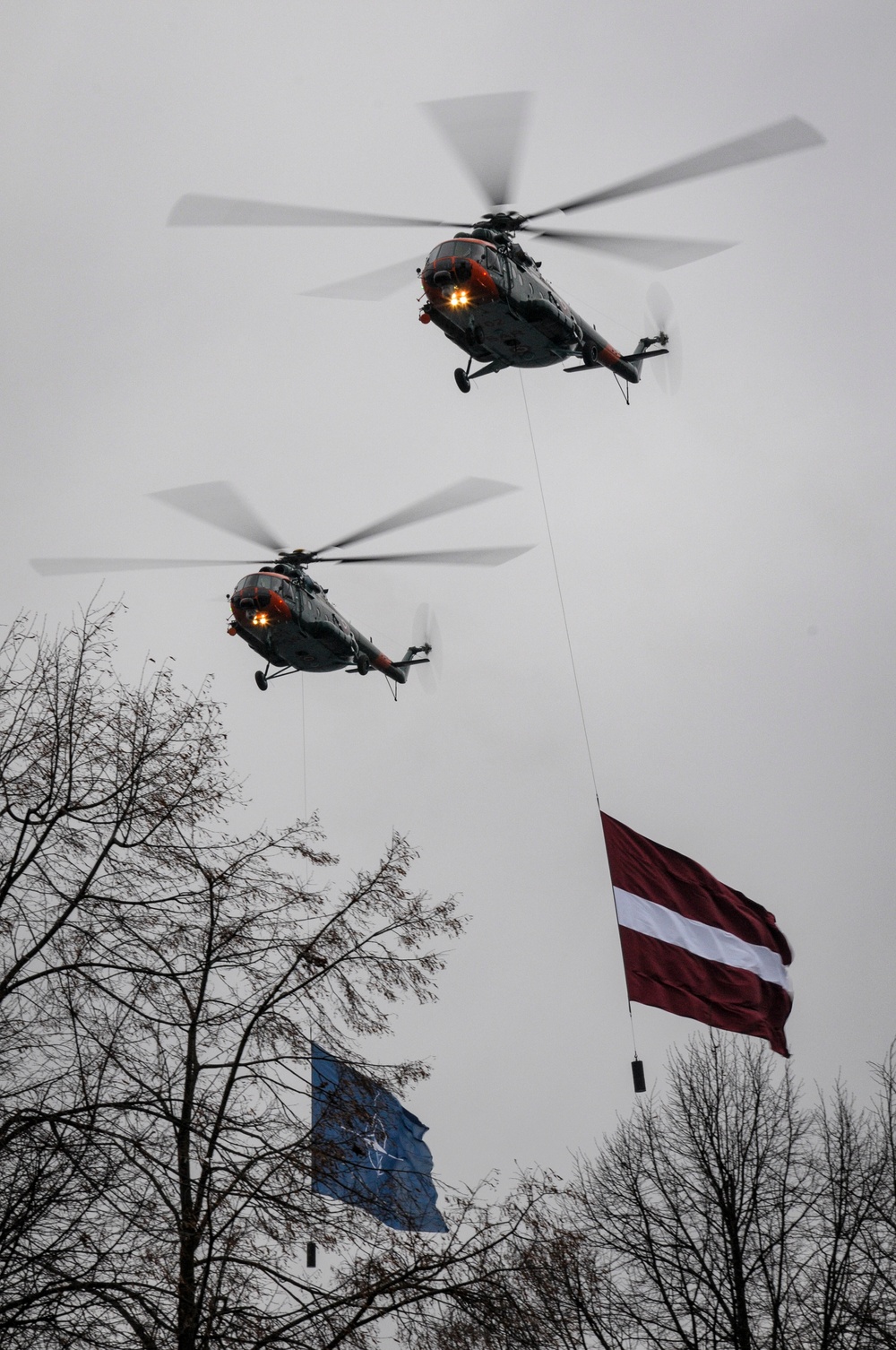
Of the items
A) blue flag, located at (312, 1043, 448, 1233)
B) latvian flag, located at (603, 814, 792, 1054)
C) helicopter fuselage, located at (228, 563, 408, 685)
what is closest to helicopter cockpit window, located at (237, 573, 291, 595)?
helicopter fuselage, located at (228, 563, 408, 685)

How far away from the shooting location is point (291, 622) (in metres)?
25.5

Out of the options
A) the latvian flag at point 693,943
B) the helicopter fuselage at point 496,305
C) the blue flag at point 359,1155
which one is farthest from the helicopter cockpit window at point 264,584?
the blue flag at point 359,1155

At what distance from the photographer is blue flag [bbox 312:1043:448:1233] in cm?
1066

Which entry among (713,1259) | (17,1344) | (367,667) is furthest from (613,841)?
(367,667)

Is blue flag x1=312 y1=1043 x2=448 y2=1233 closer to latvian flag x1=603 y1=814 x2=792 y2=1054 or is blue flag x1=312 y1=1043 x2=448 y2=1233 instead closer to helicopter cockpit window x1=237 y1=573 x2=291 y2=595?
latvian flag x1=603 y1=814 x2=792 y2=1054

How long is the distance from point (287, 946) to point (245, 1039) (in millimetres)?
849

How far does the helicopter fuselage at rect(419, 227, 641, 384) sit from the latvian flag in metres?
9.23

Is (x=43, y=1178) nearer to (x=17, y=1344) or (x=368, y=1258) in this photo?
(x=17, y=1344)

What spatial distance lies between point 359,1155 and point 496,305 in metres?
15.1

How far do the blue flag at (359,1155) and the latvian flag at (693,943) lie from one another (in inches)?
210

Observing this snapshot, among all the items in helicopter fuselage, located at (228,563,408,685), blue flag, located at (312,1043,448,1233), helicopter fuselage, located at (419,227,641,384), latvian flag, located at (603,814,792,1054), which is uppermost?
helicopter fuselage, located at (419,227,641,384)

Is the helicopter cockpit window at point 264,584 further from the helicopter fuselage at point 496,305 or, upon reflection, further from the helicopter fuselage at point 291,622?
the helicopter fuselage at point 496,305

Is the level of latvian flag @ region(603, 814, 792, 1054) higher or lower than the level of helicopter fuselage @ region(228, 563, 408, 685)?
lower

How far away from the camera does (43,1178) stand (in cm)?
895
